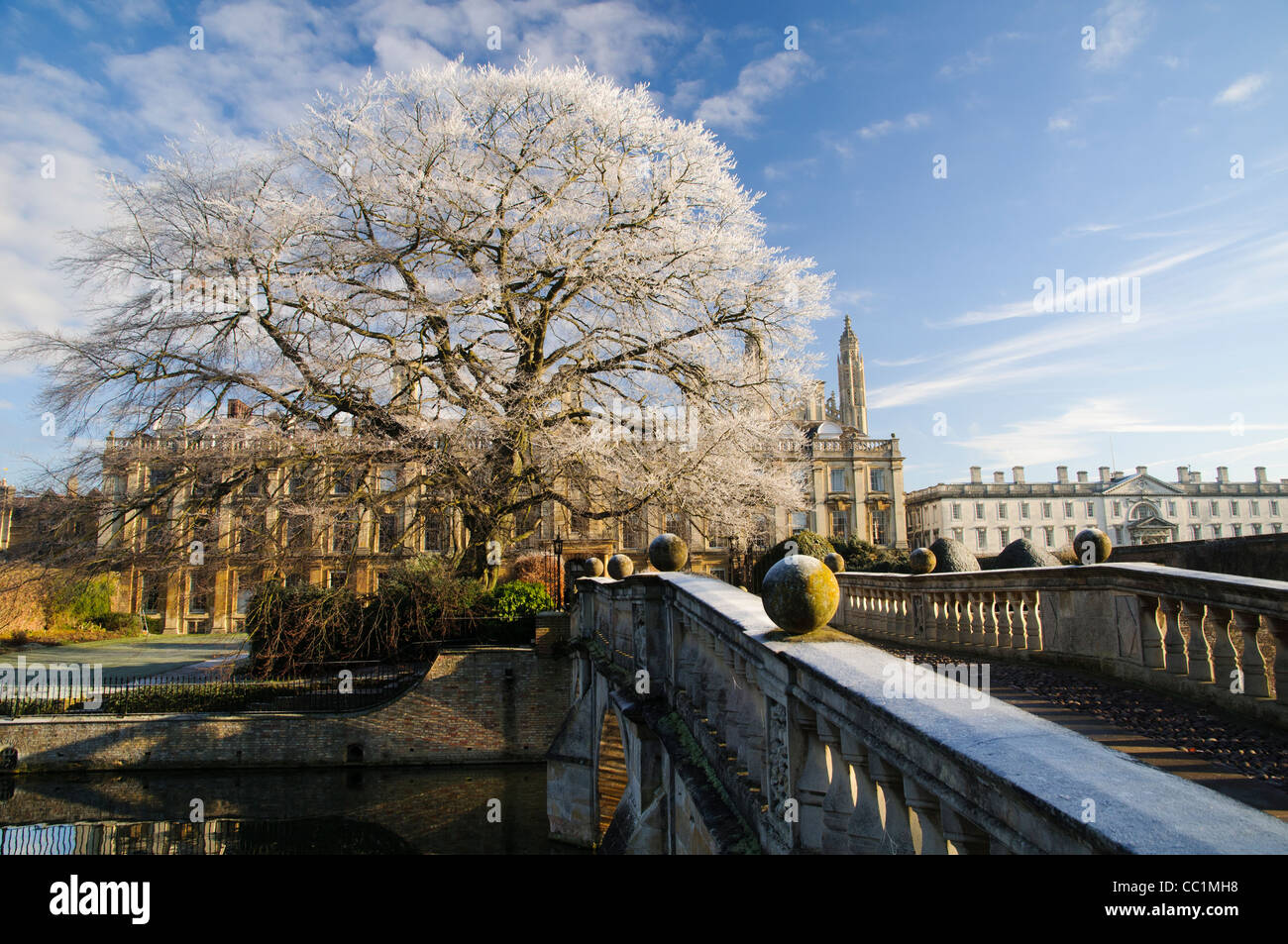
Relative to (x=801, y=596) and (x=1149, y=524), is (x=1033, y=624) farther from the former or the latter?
(x=1149, y=524)

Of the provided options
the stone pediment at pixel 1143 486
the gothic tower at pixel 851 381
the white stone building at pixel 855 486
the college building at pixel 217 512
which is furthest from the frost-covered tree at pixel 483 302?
the stone pediment at pixel 1143 486

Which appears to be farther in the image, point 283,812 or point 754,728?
point 283,812

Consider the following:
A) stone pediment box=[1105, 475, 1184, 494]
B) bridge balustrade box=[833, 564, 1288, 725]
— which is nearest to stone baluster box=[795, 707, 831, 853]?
bridge balustrade box=[833, 564, 1288, 725]

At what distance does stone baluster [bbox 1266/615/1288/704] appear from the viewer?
4473 millimetres

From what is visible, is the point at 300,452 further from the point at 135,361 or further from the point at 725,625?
the point at 725,625

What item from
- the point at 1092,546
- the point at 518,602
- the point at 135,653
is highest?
the point at 1092,546

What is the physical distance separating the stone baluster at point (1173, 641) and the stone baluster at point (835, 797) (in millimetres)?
4208

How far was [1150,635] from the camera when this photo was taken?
602 cm

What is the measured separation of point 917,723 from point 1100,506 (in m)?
77.8

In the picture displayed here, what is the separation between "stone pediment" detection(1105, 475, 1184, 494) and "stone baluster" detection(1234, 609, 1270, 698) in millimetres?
73028

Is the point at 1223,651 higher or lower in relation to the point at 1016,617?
higher

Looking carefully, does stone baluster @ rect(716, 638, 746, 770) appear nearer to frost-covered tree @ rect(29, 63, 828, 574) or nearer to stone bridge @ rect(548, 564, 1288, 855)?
stone bridge @ rect(548, 564, 1288, 855)

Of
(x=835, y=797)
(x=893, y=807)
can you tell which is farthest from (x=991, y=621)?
(x=893, y=807)
